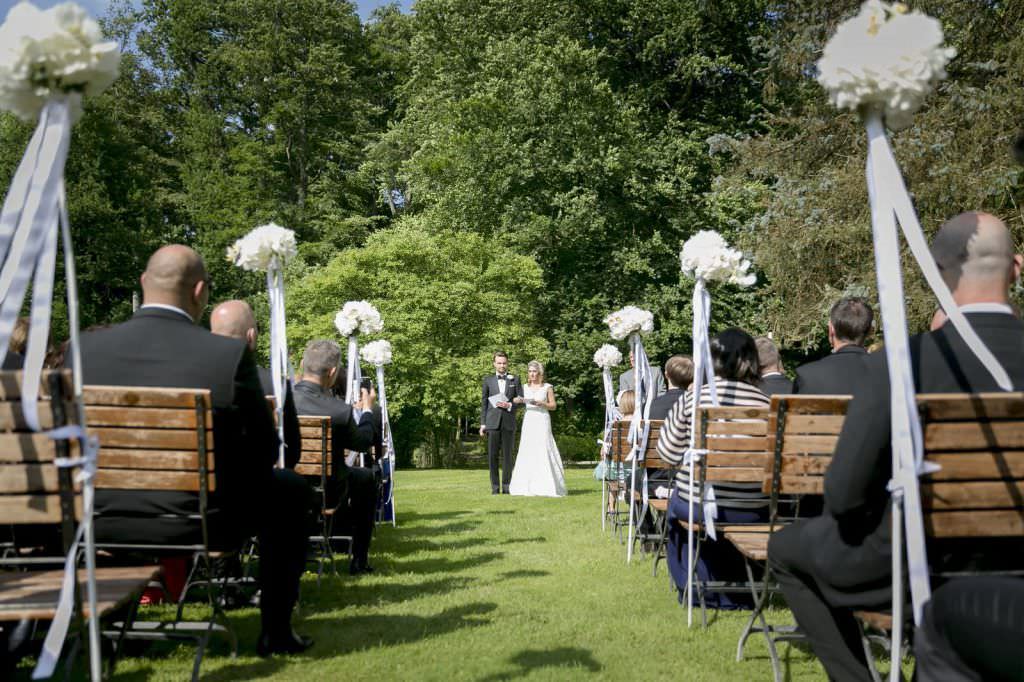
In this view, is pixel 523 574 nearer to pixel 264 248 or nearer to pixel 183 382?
pixel 264 248

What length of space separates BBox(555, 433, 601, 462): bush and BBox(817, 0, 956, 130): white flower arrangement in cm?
2751

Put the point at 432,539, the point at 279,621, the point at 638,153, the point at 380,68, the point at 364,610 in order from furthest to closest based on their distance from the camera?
the point at 380,68 < the point at 638,153 < the point at 432,539 < the point at 364,610 < the point at 279,621

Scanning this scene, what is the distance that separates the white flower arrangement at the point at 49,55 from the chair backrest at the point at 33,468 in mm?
983

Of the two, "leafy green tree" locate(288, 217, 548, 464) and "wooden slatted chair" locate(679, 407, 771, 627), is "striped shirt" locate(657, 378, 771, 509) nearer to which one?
"wooden slatted chair" locate(679, 407, 771, 627)

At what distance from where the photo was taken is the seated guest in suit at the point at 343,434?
7.57 metres

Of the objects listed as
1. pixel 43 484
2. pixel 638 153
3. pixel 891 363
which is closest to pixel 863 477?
pixel 891 363

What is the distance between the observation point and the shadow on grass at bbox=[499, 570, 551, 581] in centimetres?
790

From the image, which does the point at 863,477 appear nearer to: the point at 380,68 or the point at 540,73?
the point at 540,73

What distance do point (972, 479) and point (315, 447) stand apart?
5086mm

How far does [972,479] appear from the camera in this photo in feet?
10.2

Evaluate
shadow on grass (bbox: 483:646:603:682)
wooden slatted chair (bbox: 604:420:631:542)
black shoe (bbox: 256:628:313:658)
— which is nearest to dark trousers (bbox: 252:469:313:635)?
black shoe (bbox: 256:628:313:658)

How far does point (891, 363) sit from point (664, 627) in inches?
139

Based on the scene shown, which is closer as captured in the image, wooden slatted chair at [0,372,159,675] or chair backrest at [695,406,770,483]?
wooden slatted chair at [0,372,159,675]

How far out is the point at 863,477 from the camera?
316 cm
